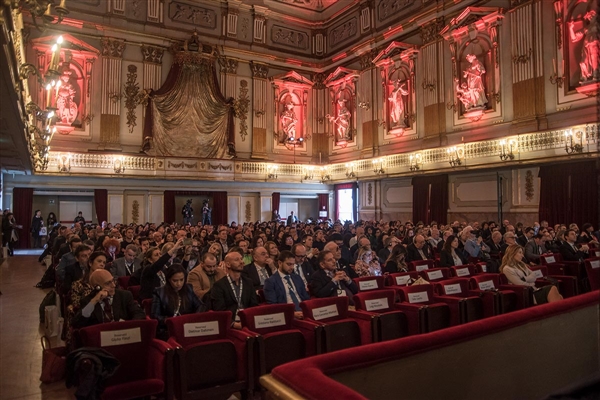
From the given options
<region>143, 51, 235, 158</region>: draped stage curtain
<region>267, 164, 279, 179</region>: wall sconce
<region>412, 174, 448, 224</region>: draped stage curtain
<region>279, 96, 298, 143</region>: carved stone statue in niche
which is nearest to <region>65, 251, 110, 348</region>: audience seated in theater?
<region>412, 174, 448, 224</region>: draped stage curtain

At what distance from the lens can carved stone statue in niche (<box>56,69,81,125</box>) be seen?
16125 millimetres

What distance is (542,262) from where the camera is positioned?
732 centimetres

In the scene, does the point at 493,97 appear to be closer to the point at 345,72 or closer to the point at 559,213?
the point at 559,213

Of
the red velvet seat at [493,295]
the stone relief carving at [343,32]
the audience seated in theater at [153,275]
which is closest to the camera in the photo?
the audience seated in theater at [153,275]

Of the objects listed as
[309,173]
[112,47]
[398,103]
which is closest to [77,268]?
[112,47]

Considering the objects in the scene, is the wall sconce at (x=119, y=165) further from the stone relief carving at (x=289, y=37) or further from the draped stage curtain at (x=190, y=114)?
the stone relief carving at (x=289, y=37)

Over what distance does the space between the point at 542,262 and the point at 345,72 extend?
48.0ft

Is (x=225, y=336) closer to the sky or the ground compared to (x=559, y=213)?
closer to the ground

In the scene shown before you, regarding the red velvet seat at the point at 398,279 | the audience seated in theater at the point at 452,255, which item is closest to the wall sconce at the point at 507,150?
the audience seated in theater at the point at 452,255

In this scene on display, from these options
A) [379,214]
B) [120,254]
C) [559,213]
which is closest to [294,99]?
[379,214]

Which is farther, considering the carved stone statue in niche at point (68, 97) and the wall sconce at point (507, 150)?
the carved stone statue in niche at point (68, 97)

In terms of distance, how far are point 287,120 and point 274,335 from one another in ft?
58.6

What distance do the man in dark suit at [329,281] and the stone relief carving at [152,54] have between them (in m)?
15.6

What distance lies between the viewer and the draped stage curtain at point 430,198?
49.8 ft
